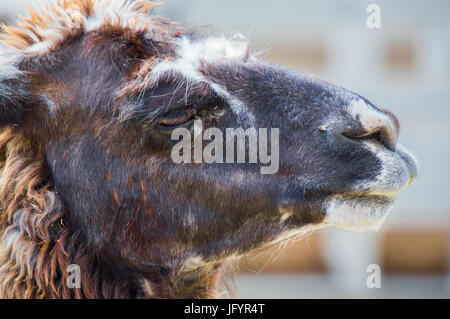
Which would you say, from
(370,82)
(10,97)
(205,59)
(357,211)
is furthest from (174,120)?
(370,82)

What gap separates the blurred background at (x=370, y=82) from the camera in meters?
8.83

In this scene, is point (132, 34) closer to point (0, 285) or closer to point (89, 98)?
point (89, 98)

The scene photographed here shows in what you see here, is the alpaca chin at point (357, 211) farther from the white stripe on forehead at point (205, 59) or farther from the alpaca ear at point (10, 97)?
the alpaca ear at point (10, 97)

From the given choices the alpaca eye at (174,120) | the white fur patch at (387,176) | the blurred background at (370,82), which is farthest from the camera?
the blurred background at (370,82)

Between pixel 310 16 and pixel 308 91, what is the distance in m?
6.81

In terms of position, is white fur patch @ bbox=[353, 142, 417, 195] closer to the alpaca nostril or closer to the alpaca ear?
the alpaca nostril

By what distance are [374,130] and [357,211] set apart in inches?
12.8

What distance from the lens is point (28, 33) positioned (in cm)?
276

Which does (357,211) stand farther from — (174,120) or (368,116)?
(174,120)

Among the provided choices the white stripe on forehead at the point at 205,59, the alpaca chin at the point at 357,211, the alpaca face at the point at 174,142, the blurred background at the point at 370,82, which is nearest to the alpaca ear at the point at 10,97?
the alpaca face at the point at 174,142

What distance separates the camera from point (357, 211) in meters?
2.38

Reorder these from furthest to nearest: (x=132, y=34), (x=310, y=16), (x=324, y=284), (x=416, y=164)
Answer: (x=324, y=284), (x=310, y=16), (x=132, y=34), (x=416, y=164)

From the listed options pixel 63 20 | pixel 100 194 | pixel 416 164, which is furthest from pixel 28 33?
pixel 416 164

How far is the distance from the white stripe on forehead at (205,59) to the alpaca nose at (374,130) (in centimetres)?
42
